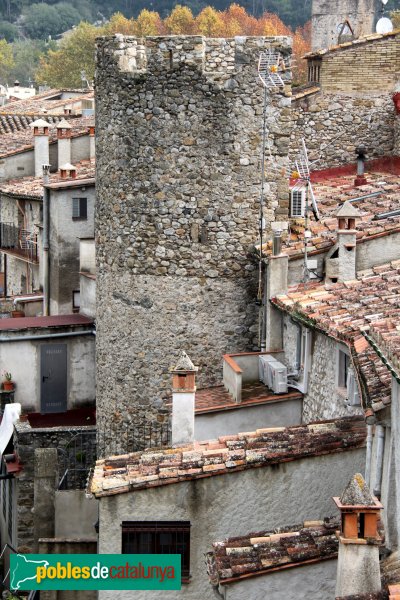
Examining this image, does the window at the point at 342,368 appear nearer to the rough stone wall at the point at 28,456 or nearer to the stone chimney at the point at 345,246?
the stone chimney at the point at 345,246

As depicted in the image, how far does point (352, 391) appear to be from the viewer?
17.5 meters

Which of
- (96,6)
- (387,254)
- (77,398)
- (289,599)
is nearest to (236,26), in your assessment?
(96,6)

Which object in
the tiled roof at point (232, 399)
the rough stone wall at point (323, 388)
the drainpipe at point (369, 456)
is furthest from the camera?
the tiled roof at point (232, 399)

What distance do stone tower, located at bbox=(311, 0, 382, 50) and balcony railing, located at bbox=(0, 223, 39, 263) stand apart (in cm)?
1176

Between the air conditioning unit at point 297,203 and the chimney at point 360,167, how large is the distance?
2.83 m

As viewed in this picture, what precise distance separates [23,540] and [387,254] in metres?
6.95

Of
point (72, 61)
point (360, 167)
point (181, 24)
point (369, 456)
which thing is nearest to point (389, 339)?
point (369, 456)

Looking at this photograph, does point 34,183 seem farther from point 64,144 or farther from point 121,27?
point 121,27

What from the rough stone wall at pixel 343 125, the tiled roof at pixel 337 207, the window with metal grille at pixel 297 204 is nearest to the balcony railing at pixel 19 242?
the rough stone wall at pixel 343 125

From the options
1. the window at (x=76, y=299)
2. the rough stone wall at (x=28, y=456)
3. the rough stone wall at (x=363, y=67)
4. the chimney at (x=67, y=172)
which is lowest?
the rough stone wall at (x=28, y=456)

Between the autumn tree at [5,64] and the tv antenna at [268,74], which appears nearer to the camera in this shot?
the tv antenna at [268,74]

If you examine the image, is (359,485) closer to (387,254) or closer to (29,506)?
(387,254)

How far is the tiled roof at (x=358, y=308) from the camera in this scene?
15.3 meters

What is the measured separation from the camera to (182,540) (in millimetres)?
16719
